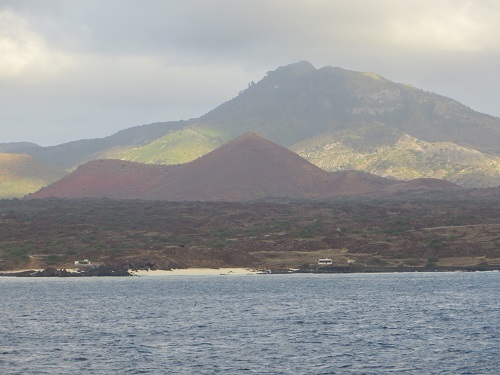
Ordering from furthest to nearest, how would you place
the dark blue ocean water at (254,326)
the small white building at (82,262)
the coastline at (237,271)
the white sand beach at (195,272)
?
the small white building at (82,262), the white sand beach at (195,272), the coastline at (237,271), the dark blue ocean water at (254,326)

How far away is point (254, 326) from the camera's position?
9431cm

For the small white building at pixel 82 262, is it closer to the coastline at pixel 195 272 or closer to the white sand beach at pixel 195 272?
the coastline at pixel 195 272

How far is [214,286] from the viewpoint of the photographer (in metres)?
148

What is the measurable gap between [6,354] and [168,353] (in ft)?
44.0

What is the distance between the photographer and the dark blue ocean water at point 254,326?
70.4 meters

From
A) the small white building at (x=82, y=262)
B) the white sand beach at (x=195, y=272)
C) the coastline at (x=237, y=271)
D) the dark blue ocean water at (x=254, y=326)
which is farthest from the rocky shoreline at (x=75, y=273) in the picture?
the dark blue ocean water at (x=254, y=326)

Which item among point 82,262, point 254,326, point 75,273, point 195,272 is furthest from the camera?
point 82,262

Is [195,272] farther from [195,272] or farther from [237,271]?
[237,271]

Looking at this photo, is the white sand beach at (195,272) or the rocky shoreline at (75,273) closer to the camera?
the rocky shoreline at (75,273)

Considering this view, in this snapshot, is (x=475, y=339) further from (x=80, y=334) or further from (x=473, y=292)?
(x=473, y=292)

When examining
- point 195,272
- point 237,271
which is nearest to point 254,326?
point 237,271

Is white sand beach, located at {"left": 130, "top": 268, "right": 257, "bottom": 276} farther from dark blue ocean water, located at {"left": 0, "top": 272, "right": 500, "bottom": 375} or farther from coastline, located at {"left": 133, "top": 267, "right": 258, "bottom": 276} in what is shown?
dark blue ocean water, located at {"left": 0, "top": 272, "right": 500, "bottom": 375}

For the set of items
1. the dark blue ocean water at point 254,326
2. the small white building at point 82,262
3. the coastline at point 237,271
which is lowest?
the dark blue ocean water at point 254,326

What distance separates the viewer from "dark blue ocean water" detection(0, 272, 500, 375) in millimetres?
70375
